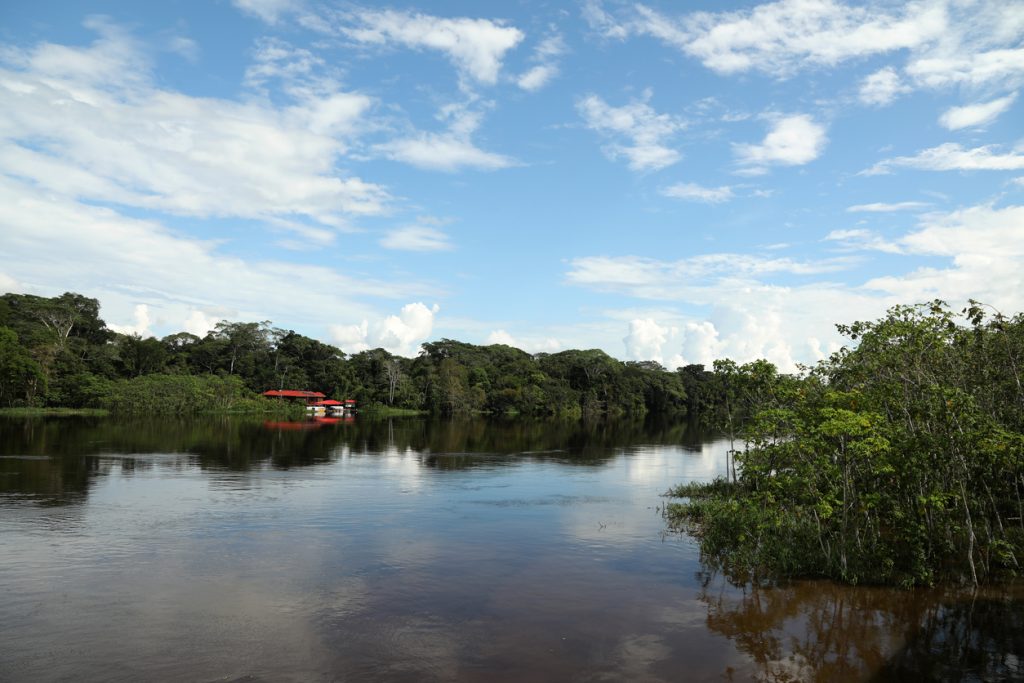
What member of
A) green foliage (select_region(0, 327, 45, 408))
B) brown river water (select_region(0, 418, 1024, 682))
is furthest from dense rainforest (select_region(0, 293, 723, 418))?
brown river water (select_region(0, 418, 1024, 682))

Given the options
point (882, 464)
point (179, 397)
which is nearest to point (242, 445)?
point (179, 397)

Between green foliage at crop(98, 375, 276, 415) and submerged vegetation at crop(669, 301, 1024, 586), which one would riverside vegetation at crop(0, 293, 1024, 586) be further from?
green foliage at crop(98, 375, 276, 415)

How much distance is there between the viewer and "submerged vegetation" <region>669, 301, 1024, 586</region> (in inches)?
539

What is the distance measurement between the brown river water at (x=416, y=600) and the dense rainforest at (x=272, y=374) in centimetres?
5344

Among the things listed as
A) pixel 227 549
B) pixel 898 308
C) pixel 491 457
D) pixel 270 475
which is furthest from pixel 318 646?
pixel 491 457

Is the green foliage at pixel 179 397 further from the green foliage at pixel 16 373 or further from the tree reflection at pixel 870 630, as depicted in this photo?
the tree reflection at pixel 870 630

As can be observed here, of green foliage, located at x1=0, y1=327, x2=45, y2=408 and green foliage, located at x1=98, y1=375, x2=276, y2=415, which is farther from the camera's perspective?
green foliage, located at x1=98, y1=375, x2=276, y2=415

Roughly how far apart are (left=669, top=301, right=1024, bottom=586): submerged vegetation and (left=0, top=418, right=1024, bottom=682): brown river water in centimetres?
86

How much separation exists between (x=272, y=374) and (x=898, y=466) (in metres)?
99.9

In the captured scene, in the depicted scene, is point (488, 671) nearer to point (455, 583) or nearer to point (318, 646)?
point (318, 646)

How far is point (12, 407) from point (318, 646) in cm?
7560

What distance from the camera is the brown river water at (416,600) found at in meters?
11.1

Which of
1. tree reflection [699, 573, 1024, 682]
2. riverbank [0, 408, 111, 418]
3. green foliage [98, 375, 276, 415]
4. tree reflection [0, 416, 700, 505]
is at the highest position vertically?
green foliage [98, 375, 276, 415]

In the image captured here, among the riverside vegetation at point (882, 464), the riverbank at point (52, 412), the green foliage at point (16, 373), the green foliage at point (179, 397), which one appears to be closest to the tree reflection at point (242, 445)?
the riverbank at point (52, 412)
